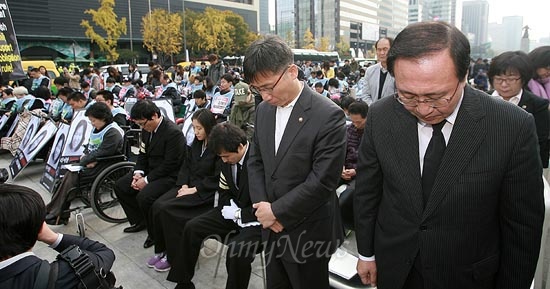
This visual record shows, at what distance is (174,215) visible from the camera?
3098mm

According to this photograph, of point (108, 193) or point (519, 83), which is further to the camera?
point (108, 193)

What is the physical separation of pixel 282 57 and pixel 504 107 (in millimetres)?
999

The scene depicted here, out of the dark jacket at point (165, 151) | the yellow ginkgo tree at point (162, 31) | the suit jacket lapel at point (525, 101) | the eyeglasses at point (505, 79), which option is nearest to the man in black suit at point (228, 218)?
the dark jacket at point (165, 151)

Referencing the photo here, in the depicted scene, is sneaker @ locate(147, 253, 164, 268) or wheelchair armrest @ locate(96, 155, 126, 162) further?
wheelchair armrest @ locate(96, 155, 126, 162)

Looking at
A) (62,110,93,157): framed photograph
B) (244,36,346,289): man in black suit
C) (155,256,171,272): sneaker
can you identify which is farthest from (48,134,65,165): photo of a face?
(244,36,346,289): man in black suit

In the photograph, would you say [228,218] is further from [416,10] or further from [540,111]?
[416,10]

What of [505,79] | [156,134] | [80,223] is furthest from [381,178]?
[80,223]

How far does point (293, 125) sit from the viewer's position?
6.48 ft

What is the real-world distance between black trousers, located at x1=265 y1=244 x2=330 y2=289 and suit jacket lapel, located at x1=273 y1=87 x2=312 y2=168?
54cm

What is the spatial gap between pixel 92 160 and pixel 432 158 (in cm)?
381

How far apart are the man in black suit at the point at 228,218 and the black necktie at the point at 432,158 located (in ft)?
4.81

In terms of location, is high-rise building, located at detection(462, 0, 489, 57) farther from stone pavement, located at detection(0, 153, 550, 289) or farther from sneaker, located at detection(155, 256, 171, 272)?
sneaker, located at detection(155, 256, 171, 272)

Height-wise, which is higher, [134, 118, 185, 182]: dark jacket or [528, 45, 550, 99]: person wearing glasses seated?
[528, 45, 550, 99]: person wearing glasses seated

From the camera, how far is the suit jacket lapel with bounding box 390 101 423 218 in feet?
4.50
